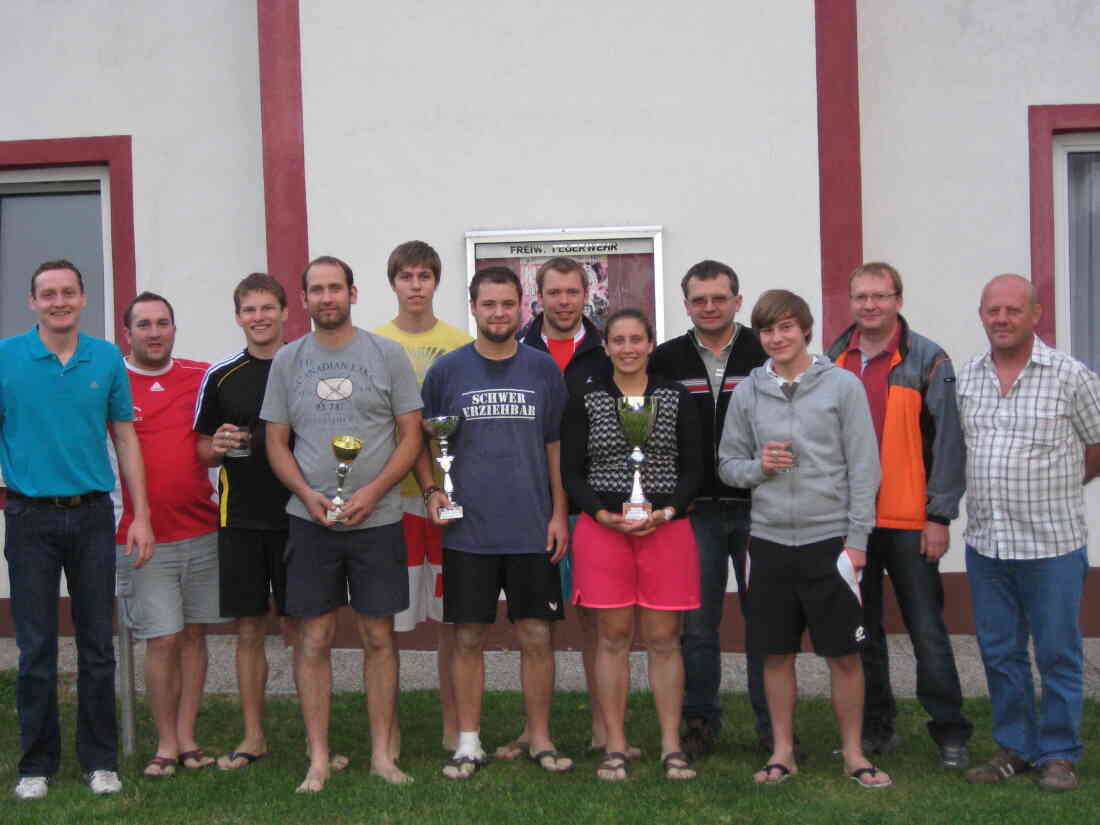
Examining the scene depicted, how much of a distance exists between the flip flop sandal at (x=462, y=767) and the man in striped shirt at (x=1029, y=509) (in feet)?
6.29

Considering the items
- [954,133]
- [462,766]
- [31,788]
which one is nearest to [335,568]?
[462,766]

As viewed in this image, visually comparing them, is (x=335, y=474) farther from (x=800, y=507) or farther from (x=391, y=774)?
(x=800, y=507)

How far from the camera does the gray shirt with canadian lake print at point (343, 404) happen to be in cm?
486

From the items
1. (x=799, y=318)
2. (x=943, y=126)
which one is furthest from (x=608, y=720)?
(x=943, y=126)

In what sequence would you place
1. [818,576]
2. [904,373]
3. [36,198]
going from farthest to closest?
[36,198] < [904,373] < [818,576]

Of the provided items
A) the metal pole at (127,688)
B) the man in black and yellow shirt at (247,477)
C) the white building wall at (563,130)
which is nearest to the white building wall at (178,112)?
the white building wall at (563,130)

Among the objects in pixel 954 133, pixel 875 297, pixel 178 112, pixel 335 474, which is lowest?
pixel 335 474

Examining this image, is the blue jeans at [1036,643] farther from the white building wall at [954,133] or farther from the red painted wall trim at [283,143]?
the red painted wall trim at [283,143]

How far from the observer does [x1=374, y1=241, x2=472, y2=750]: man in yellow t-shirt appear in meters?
5.28

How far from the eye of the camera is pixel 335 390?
192 inches

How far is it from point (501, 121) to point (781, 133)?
161 centimetres

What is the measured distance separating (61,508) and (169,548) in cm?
53

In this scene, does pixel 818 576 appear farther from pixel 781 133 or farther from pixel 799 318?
pixel 781 133

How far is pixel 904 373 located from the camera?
5043 millimetres
